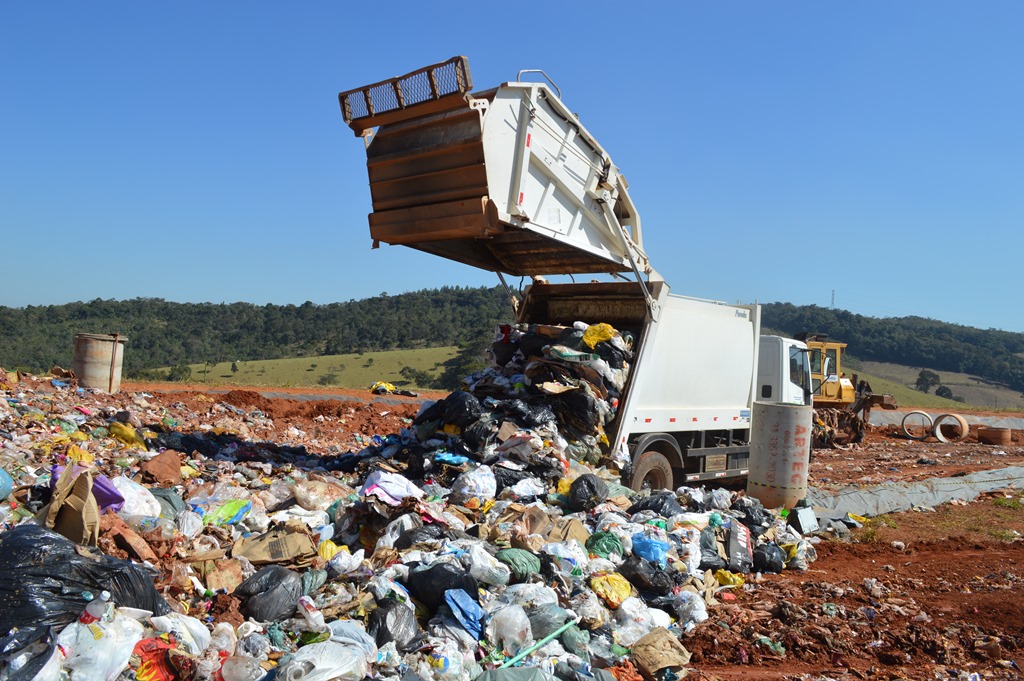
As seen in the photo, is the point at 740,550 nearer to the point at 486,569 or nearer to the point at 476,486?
the point at 476,486

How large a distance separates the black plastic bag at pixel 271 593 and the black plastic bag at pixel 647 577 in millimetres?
2034

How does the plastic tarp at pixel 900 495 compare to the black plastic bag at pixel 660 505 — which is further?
the plastic tarp at pixel 900 495

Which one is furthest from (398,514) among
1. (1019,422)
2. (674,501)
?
(1019,422)

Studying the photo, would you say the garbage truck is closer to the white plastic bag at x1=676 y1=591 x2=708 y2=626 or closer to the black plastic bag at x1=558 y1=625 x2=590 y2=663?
the white plastic bag at x1=676 y1=591 x2=708 y2=626

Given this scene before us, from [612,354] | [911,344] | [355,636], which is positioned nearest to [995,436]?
[612,354]

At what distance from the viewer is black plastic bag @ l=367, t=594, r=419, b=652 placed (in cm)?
322

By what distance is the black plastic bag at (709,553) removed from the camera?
4.89m

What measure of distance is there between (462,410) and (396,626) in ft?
10.4

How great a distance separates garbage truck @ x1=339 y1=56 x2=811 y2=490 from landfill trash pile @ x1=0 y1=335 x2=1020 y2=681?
1.95ft

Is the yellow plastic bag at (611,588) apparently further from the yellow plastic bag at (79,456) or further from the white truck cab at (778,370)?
the white truck cab at (778,370)

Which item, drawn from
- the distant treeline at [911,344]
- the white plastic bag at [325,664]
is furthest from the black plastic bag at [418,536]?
the distant treeline at [911,344]

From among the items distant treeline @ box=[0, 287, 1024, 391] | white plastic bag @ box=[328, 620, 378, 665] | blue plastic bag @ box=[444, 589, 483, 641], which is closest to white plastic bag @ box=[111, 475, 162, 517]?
white plastic bag @ box=[328, 620, 378, 665]

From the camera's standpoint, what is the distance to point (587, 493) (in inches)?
218

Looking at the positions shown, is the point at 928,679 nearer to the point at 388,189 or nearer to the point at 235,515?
the point at 235,515
